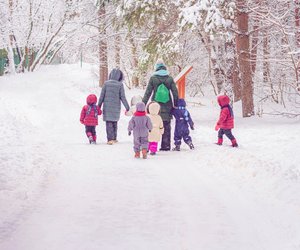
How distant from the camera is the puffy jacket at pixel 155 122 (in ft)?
31.2

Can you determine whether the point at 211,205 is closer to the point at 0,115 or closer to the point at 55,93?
the point at 0,115

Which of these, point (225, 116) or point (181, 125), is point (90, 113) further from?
point (225, 116)

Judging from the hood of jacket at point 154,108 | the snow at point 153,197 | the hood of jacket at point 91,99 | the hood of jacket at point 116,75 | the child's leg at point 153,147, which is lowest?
the snow at point 153,197

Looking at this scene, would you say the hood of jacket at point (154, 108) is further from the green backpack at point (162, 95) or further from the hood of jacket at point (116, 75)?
the hood of jacket at point (116, 75)

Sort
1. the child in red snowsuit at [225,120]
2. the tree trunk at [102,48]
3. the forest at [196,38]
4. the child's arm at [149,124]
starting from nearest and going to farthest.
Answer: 1. the child's arm at [149,124]
2. the child in red snowsuit at [225,120]
3. the forest at [196,38]
4. the tree trunk at [102,48]

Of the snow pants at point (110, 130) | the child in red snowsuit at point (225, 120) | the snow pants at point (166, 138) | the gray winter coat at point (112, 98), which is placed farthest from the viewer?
the gray winter coat at point (112, 98)

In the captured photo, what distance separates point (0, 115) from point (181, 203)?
39.3ft

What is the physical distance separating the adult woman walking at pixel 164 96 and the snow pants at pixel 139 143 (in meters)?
1.15

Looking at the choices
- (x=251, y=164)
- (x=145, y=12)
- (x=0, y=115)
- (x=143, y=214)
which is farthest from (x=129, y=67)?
(x=143, y=214)

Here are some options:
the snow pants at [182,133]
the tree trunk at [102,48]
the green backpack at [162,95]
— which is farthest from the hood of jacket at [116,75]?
the tree trunk at [102,48]

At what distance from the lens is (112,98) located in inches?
447

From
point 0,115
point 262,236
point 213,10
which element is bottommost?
point 262,236

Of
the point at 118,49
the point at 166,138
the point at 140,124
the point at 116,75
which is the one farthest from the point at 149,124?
the point at 118,49

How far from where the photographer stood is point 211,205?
538cm
